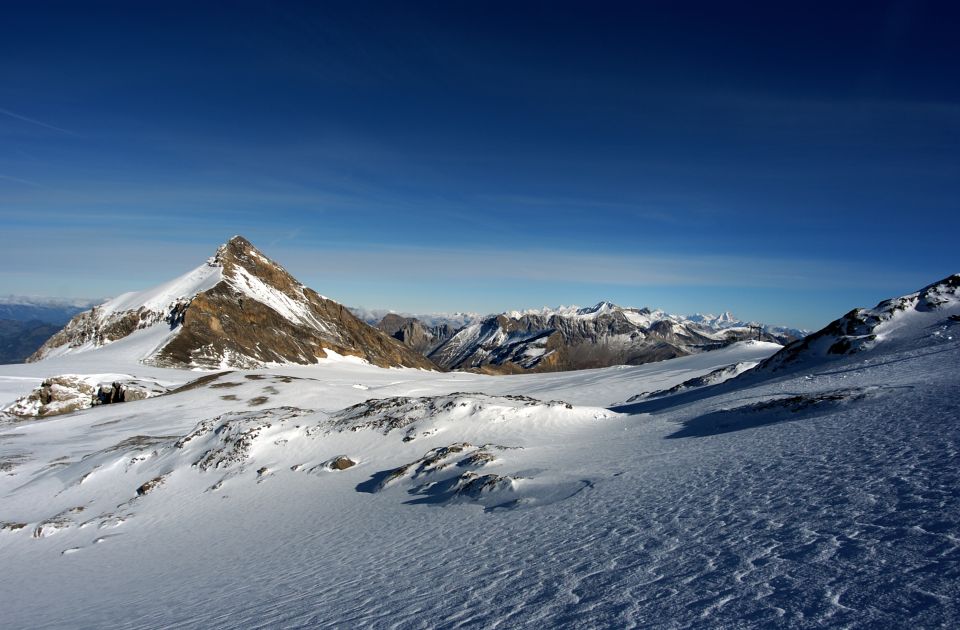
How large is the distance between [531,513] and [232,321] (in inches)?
4347

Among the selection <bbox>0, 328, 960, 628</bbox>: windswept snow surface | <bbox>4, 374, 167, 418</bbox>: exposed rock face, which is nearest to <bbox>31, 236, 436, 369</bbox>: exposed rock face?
<bbox>4, 374, 167, 418</bbox>: exposed rock face

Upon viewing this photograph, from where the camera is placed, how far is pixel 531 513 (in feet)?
45.3

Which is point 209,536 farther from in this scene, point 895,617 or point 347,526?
point 895,617

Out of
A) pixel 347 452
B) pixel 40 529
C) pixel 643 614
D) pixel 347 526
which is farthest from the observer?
pixel 347 452

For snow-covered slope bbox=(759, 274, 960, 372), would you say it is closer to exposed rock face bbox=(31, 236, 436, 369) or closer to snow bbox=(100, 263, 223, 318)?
exposed rock face bbox=(31, 236, 436, 369)

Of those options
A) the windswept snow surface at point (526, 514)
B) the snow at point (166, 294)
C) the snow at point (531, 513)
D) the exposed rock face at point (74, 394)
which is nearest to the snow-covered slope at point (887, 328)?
the snow at point (531, 513)

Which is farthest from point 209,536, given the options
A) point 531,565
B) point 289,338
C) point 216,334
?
point 289,338

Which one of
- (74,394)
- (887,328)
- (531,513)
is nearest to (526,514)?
(531,513)

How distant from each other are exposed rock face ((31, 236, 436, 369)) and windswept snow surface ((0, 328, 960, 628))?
6382 centimetres

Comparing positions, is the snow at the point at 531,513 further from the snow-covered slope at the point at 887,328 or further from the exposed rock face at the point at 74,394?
the exposed rock face at the point at 74,394

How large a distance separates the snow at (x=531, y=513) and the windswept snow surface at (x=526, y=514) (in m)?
0.07

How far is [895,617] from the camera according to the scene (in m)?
5.30

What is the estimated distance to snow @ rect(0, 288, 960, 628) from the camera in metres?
6.99

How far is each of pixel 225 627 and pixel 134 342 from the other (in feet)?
365
